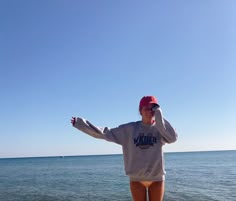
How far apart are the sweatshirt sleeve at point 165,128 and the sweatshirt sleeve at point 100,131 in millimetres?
563

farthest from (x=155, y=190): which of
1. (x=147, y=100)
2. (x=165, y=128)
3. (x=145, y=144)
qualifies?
(x=147, y=100)

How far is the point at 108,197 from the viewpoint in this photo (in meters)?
21.9

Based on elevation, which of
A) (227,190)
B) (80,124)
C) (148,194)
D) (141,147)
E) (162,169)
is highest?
(80,124)

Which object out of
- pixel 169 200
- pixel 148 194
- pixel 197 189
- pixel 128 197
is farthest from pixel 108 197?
pixel 148 194

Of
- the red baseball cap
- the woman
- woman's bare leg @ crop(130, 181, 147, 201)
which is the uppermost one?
the red baseball cap

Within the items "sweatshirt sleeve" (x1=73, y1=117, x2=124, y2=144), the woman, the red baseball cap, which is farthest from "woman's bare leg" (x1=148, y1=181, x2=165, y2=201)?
the red baseball cap

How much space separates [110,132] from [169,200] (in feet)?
55.2

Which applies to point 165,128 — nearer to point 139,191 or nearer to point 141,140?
point 141,140

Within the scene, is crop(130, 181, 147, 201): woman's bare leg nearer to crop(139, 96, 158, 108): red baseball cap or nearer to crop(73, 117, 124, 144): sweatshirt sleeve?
crop(73, 117, 124, 144): sweatshirt sleeve

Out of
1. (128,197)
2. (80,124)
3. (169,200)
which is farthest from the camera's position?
(128,197)

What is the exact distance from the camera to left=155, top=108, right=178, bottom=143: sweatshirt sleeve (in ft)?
13.3

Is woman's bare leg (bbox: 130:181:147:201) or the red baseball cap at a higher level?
the red baseball cap

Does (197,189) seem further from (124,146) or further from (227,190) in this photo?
(124,146)

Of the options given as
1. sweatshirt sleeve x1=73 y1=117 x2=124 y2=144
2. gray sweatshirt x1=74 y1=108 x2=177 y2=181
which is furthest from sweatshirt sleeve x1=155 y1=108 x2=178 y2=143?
sweatshirt sleeve x1=73 y1=117 x2=124 y2=144
